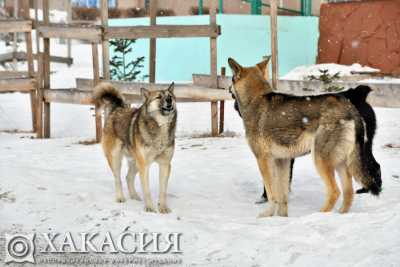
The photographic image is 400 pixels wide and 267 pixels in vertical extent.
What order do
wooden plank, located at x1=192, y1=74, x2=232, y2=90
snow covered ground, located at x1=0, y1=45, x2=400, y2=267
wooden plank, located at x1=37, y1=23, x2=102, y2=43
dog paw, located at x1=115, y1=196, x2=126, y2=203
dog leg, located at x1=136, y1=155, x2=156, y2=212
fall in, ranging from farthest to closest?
wooden plank, located at x1=37, y1=23, x2=102, y2=43
wooden plank, located at x1=192, y1=74, x2=232, y2=90
dog paw, located at x1=115, y1=196, x2=126, y2=203
dog leg, located at x1=136, y1=155, x2=156, y2=212
snow covered ground, located at x1=0, y1=45, x2=400, y2=267

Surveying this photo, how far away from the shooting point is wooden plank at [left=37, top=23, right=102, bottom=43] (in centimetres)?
1293

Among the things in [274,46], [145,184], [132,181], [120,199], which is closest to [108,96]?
[132,181]

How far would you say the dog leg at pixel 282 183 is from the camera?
7703 mm

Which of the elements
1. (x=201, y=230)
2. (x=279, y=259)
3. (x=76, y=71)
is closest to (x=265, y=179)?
(x=201, y=230)

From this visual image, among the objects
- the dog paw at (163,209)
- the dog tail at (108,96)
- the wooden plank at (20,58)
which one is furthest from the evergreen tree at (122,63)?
the dog paw at (163,209)

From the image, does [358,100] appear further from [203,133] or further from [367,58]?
[367,58]

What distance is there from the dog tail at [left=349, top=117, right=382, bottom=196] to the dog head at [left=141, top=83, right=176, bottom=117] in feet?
6.30

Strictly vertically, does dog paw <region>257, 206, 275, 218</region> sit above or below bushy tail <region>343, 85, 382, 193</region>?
below

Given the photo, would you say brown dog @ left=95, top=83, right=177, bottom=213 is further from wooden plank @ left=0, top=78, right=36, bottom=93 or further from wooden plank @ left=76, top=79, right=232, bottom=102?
wooden plank @ left=0, top=78, right=36, bottom=93

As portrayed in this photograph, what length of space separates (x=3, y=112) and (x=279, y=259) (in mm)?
12675

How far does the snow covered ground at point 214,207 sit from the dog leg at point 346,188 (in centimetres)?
15

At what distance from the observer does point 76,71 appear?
24109 millimetres

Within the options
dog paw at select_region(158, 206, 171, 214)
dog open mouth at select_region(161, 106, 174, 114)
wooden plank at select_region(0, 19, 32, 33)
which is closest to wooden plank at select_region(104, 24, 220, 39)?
wooden plank at select_region(0, 19, 32, 33)

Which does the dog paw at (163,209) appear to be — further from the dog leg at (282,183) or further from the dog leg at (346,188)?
the dog leg at (346,188)
